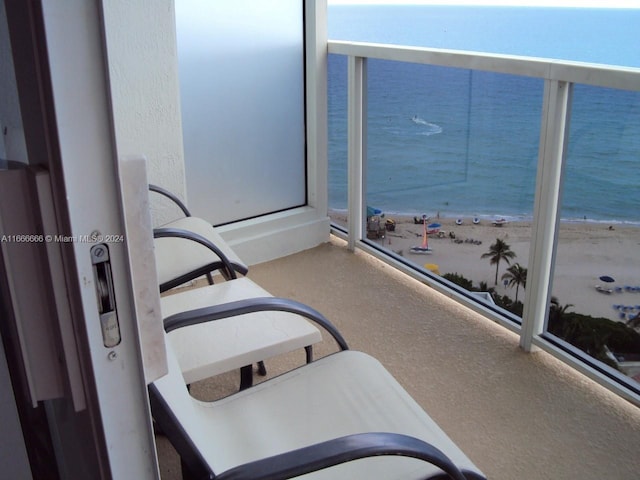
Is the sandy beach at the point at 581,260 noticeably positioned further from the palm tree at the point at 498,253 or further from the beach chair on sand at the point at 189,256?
the beach chair on sand at the point at 189,256

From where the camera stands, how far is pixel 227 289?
6.82 ft

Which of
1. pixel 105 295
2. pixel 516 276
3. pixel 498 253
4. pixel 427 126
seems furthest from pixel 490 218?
pixel 105 295

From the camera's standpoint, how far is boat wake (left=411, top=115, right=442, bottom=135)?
2.96 meters

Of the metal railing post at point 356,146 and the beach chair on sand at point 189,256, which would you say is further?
the metal railing post at point 356,146

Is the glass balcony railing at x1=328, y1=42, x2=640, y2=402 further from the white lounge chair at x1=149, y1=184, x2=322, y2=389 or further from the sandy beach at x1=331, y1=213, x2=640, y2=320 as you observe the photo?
the white lounge chair at x1=149, y1=184, x2=322, y2=389

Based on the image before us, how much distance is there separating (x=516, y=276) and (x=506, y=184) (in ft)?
1.29

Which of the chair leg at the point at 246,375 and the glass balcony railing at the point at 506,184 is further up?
the glass balcony railing at the point at 506,184

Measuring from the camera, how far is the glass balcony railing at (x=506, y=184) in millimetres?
2176

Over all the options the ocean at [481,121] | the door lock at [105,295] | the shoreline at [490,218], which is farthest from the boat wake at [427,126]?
the door lock at [105,295]

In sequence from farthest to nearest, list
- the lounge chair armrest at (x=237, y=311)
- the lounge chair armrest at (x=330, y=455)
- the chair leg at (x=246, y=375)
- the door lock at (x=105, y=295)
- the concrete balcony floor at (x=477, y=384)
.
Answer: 1. the concrete balcony floor at (x=477, y=384)
2. the chair leg at (x=246, y=375)
3. the lounge chair armrest at (x=237, y=311)
4. the lounge chair armrest at (x=330, y=455)
5. the door lock at (x=105, y=295)

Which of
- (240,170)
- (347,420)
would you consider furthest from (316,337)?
(240,170)

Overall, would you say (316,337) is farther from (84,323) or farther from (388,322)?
(84,323)

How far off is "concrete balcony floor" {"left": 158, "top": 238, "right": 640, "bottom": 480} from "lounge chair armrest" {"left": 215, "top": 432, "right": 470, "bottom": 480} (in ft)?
2.84

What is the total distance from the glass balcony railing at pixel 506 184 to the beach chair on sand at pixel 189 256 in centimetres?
115
